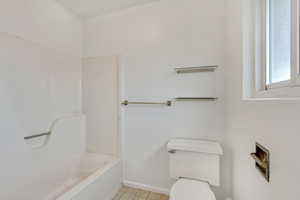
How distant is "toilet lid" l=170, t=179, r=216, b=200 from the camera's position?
119 cm

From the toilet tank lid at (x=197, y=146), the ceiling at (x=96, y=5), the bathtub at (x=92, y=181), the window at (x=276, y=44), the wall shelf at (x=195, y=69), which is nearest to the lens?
the window at (x=276, y=44)

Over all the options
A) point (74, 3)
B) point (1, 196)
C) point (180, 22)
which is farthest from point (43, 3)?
point (1, 196)

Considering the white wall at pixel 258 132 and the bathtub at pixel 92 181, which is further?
the bathtub at pixel 92 181

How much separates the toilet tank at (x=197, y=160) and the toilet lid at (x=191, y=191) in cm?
11

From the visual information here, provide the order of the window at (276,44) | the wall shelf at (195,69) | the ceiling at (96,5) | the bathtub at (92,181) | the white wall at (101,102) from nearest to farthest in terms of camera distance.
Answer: the window at (276,44) < the bathtub at (92,181) < the wall shelf at (195,69) < the ceiling at (96,5) < the white wall at (101,102)

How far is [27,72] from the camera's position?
1478 millimetres

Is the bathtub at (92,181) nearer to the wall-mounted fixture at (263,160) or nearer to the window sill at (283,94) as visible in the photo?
the wall-mounted fixture at (263,160)

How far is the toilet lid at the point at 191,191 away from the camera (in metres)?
1.19

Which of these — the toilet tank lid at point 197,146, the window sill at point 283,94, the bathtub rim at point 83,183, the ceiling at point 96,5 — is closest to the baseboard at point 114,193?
the bathtub rim at point 83,183

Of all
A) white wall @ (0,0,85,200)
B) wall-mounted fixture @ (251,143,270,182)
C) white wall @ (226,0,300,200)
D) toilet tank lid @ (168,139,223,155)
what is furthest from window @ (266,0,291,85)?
white wall @ (0,0,85,200)

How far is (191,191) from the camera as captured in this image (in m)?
1.26

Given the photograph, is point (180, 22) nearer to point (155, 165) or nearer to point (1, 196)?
point (155, 165)

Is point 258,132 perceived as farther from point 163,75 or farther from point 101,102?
point 101,102

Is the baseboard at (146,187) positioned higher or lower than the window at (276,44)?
lower
